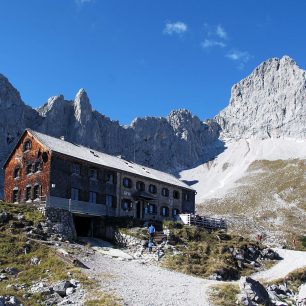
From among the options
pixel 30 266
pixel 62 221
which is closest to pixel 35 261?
pixel 30 266

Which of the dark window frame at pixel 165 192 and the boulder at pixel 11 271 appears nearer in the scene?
the boulder at pixel 11 271

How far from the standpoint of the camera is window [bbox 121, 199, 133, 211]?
65375 millimetres

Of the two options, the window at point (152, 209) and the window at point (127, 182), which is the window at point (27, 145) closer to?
the window at point (127, 182)

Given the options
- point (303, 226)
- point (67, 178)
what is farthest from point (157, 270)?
point (303, 226)

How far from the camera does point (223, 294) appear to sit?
115 feet

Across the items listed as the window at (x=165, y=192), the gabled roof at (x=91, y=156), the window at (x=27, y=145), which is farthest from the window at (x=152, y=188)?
the window at (x=27, y=145)

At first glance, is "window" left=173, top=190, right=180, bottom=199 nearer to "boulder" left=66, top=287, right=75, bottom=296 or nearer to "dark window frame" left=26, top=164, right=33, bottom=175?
"dark window frame" left=26, top=164, right=33, bottom=175

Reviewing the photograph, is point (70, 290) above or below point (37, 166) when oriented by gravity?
below

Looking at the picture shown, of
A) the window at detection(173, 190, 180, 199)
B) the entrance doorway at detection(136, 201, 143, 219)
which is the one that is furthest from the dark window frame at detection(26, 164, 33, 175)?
the window at detection(173, 190, 180, 199)

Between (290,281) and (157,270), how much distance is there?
42.4 ft

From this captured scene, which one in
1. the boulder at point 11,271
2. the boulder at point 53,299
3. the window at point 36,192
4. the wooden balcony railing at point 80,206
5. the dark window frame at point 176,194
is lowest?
the boulder at point 53,299

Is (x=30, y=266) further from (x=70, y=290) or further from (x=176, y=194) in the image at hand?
(x=176, y=194)

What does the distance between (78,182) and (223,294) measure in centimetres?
2870

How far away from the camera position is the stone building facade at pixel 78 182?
57375 mm
